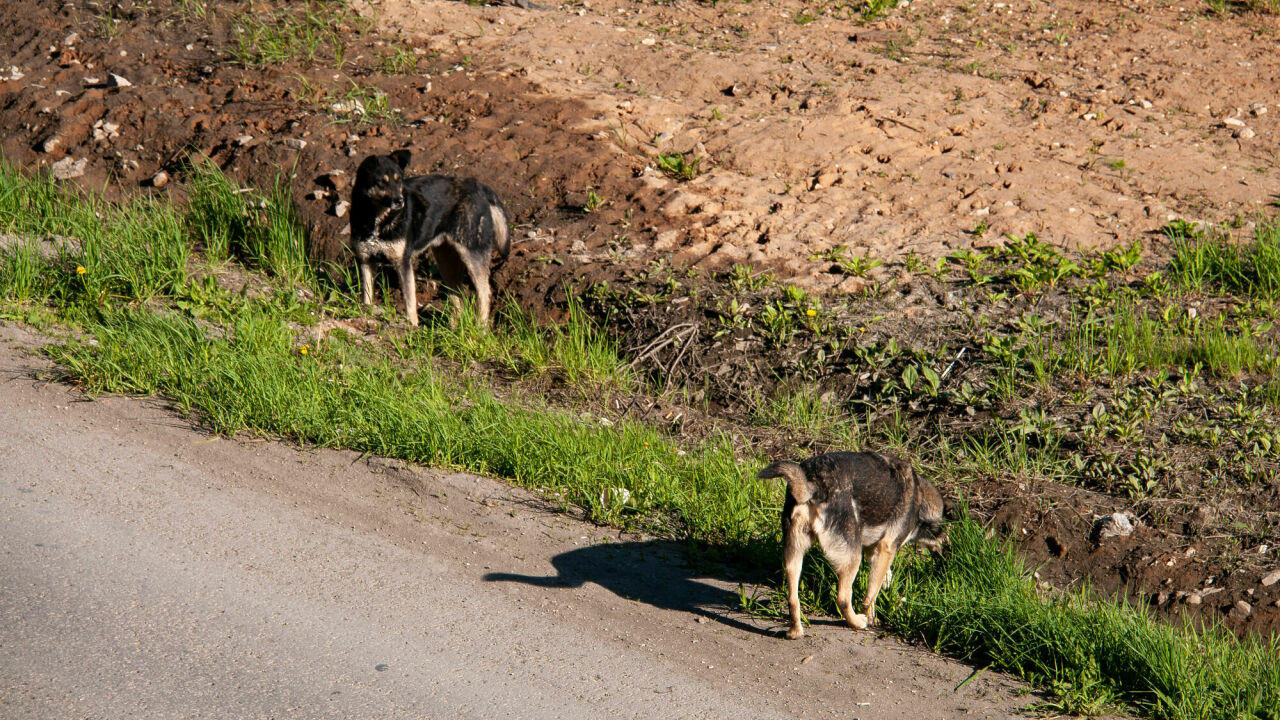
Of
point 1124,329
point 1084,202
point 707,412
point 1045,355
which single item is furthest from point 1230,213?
point 707,412

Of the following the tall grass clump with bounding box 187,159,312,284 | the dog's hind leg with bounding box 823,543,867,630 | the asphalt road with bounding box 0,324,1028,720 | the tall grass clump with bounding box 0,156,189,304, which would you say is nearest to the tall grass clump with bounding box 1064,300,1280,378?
the dog's hind leg with bounding box 823,543,867,630

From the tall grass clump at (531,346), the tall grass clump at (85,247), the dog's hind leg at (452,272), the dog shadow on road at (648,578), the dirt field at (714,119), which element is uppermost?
the dirt field at (714,119)

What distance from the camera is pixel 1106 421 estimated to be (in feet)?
21.1

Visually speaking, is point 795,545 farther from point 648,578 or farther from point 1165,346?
point 1165,346

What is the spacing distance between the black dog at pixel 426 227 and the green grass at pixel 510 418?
0.41 metres

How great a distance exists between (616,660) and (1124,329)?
4.26m

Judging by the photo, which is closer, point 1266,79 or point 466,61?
point 1266,79

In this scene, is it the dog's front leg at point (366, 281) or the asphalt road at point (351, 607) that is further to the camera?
the dog's front leg at point (366, 281)

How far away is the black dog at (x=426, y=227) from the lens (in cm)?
789

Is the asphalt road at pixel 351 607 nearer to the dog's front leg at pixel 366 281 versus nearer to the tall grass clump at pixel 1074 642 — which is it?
the tall grass clump at pixel 1074 642

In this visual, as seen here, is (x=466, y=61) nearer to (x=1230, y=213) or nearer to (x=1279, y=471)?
(x=1230, y=213)

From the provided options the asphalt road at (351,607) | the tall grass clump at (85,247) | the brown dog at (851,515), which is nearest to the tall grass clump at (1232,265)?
the brown dog at (851,515)

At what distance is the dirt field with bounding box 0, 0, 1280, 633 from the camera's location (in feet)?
27.3

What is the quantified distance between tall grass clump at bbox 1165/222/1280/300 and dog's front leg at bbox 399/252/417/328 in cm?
557
